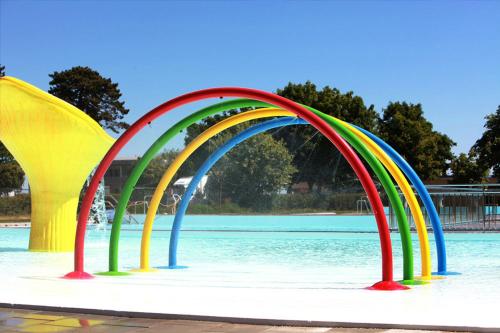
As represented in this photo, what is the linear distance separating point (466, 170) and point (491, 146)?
4.79 meters

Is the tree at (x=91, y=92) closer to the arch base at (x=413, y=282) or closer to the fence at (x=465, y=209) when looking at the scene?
the fence at (x=465, y=209)

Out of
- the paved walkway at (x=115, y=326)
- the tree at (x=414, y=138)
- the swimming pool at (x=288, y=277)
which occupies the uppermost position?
the tree at (x=414, y=138)

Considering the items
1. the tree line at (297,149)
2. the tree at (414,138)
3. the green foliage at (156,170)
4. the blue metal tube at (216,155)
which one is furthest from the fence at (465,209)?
the green foliage at (156,170)

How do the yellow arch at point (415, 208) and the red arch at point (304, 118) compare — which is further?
the yellow arch at point (415, 208)

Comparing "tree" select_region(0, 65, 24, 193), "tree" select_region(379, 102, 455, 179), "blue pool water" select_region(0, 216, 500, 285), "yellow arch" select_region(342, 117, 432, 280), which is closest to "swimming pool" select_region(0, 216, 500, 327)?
"blue pool water" select_region(0, 216, 500, 285)

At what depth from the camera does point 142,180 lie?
166 feet

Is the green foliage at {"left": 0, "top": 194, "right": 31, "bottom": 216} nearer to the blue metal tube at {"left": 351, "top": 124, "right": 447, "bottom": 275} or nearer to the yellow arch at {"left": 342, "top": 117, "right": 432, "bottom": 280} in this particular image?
the blue metal tube at {"left": 351, "top": 124, "right": 447, "bottom": 275}

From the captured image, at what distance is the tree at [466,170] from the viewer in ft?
157

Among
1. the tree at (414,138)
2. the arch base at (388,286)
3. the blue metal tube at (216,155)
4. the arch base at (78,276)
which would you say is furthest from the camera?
the tree at (414,138)

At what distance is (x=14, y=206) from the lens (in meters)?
37.3

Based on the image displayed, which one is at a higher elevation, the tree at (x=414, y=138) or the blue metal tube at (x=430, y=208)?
the tree at (x=414, y=138)

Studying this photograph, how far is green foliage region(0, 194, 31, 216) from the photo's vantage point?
122 feet

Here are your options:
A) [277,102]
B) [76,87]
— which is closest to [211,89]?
[277,102]

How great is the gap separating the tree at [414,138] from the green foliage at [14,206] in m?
23.7
